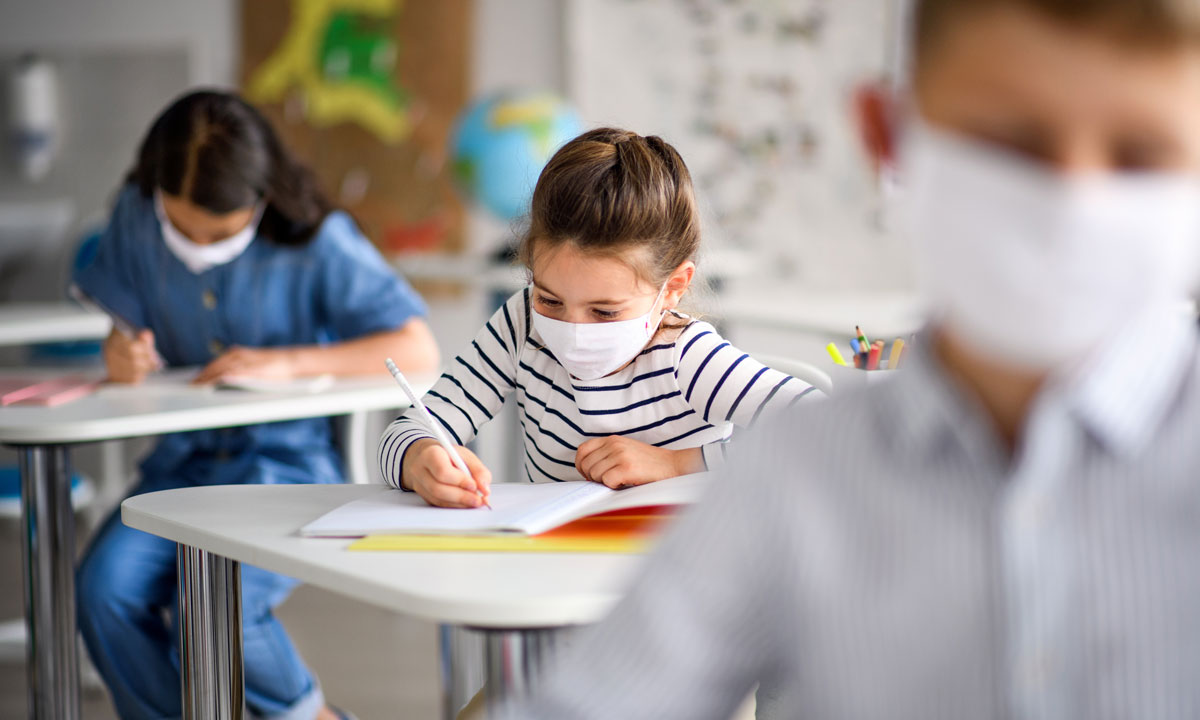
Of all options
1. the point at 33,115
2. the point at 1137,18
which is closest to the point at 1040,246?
the point at 1137,18

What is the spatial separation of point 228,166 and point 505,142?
122 cm

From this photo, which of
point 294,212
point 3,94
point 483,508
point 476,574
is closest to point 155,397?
point 294,212

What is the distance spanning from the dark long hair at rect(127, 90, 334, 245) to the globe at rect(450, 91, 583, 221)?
1.01m

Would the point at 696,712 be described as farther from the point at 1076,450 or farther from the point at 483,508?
the point at 483,508

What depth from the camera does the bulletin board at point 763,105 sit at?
13.0 ft

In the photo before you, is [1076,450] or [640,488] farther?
[640,488]

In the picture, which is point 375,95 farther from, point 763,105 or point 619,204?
point 619,204

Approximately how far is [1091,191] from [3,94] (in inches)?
185

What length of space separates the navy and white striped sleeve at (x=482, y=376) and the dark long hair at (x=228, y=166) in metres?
0.67

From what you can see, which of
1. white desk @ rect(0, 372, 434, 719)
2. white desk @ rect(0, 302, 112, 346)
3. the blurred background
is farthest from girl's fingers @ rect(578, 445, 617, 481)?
the blurred background

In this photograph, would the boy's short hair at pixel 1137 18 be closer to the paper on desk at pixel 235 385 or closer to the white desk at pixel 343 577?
the white desk at pixel 343 577

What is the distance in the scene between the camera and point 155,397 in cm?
178

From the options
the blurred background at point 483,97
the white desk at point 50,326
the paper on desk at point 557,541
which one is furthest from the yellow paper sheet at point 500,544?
the blurred background at point 483,97

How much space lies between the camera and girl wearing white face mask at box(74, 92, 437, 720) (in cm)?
170
